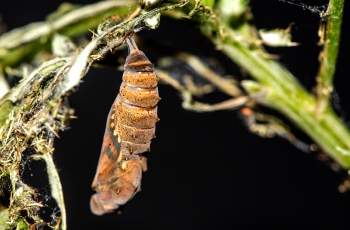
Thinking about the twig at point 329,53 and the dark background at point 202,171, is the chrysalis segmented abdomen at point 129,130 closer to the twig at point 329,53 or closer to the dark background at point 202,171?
the twig at point 329,53

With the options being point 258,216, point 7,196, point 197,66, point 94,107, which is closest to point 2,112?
point 7,196

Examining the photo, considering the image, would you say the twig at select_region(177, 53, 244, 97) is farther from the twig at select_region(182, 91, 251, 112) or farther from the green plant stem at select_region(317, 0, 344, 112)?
the green plant stem at select_region(317, 0, 344, 112)

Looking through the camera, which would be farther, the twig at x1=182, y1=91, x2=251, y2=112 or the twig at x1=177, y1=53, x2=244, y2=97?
the twig at x1=177, y1=53, x2=244, y2=97

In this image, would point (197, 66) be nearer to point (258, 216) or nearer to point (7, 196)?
point (7, 196)

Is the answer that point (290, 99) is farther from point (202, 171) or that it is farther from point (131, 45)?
point (202, 171)

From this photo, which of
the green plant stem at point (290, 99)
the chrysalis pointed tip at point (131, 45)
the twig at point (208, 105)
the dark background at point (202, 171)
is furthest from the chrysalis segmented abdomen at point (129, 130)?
the dark background at point (202, 171)

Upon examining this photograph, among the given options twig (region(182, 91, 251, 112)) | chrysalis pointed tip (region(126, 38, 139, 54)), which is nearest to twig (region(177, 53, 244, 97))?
twig (region(182, 91, 251, 112))
